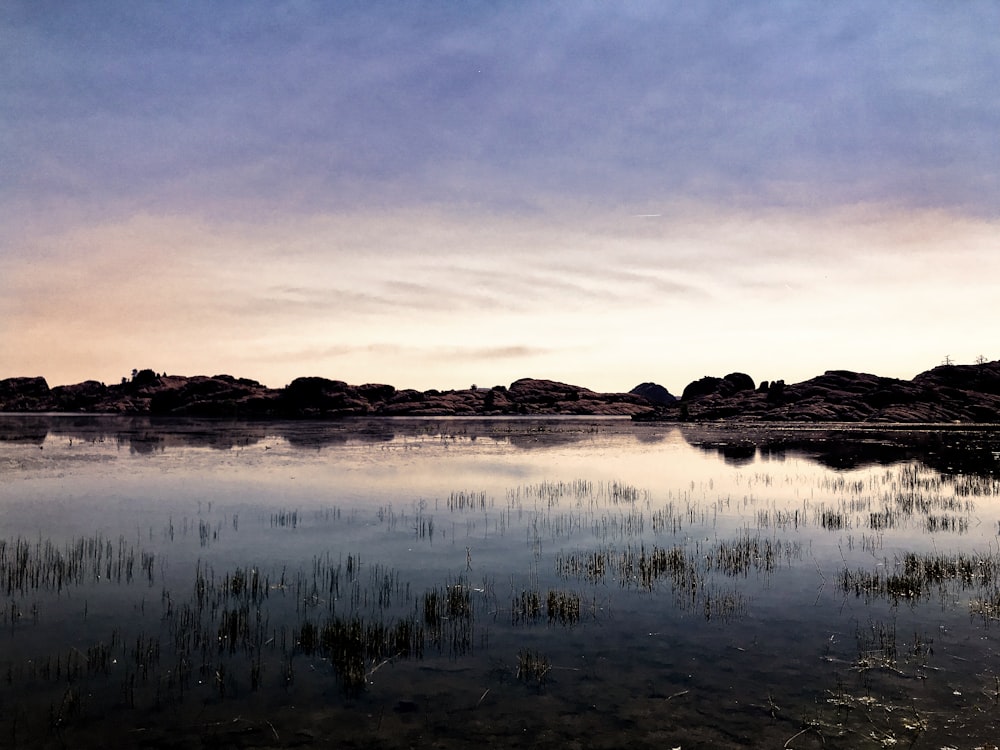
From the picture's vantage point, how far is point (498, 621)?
1483 centimetres

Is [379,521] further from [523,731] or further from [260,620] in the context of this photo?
[523,731]

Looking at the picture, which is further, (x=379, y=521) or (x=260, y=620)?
(x=379, y=521)

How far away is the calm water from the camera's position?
33.5ft

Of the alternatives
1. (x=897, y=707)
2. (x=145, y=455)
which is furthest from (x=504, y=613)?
(x=145, y=455)

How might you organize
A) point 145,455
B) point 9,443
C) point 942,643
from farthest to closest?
point 9,443, point 145,455, point 942,643

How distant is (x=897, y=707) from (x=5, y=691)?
14428 mm

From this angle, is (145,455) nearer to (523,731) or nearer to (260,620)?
(260,620)

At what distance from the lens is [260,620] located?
48.3 feet

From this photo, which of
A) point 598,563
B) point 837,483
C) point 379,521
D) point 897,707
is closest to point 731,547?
point 598,563

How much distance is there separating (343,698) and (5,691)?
560cm

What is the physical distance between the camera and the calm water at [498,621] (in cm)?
1022

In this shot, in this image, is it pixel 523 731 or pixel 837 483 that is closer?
pixel 523 731

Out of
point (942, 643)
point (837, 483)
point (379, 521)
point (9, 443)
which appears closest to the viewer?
point (942, 643)

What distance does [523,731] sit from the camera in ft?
32.8
